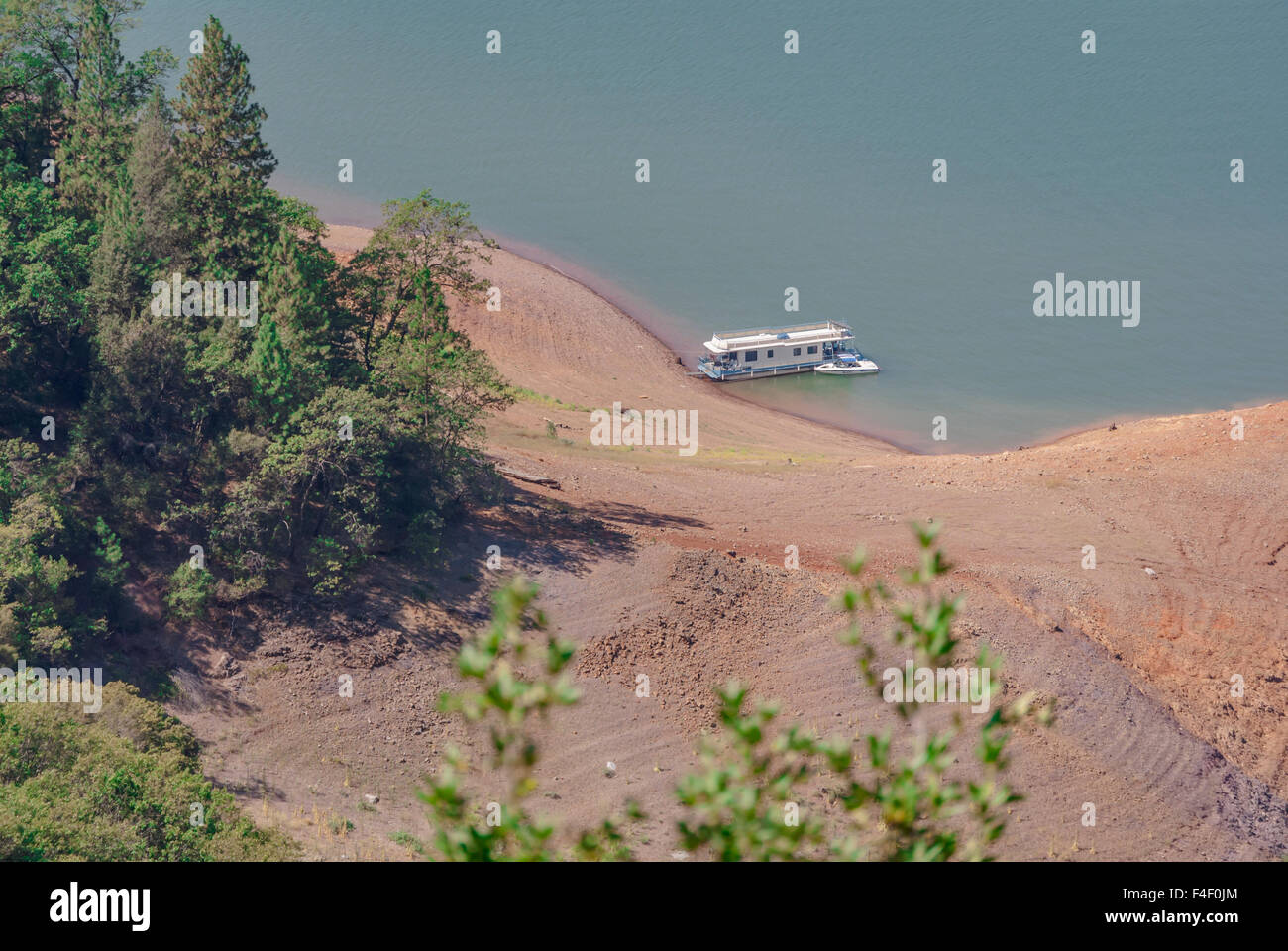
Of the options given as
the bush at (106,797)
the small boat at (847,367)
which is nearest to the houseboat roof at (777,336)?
the small boat at (847,367)

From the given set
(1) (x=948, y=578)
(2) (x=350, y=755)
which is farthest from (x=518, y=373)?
(2) (x=350, y=755)

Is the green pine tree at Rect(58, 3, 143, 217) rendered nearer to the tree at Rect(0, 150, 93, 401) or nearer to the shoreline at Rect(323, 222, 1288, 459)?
the tree at Rect(0, 150, 93, 401)

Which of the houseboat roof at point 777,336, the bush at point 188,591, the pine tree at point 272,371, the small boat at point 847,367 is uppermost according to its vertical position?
the houseboat roof at point 777,336

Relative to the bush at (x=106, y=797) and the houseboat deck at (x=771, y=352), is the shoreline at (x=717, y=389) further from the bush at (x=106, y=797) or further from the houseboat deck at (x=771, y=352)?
the bush at (x=106, y=797)

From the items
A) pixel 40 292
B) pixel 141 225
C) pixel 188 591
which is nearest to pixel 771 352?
pixel 141 225

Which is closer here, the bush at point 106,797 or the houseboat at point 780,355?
the bush at point 106,797

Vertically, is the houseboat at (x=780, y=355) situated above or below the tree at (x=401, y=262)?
above

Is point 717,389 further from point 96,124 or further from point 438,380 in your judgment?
point 96,124

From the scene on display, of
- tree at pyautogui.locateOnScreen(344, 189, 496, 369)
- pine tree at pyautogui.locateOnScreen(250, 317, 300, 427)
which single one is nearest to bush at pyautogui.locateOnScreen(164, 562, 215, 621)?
pine tree at pyautogui.locateOnScreen(250, 317, 300, 427)
